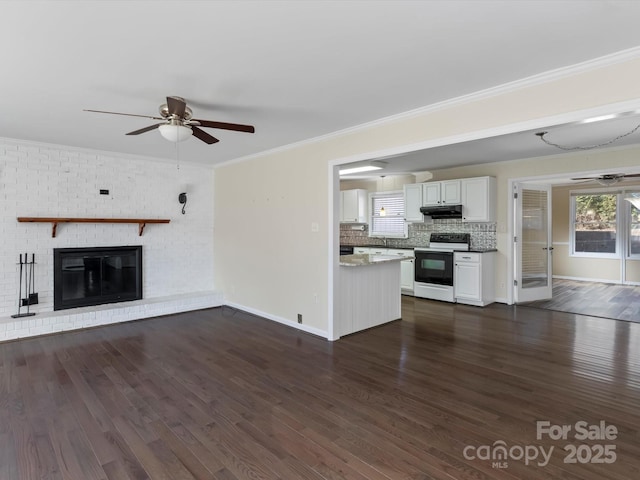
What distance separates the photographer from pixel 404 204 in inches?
292

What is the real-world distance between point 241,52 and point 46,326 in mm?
4614

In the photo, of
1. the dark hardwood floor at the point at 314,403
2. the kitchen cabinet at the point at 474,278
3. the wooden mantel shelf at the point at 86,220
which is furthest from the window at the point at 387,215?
the wooden mantel shelf at the point at 86,220

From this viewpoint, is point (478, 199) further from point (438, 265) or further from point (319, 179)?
point (319, 179)

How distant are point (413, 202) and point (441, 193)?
24.8 inches

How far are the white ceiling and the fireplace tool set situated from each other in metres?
2.10

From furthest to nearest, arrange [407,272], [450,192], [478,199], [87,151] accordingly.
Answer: [407,272] < [450,192] < [478,199] < [87,151]

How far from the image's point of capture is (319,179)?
4605 millimetres

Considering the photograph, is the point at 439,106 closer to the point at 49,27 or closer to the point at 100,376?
the point at 49,27

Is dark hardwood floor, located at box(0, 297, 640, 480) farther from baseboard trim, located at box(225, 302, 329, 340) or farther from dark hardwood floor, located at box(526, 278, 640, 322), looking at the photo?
dark hardwood floor, located at box(526, 278, 640, 322)

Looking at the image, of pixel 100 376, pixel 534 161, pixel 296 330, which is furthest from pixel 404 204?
pixel 100 376

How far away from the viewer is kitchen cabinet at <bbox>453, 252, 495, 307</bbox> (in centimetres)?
617

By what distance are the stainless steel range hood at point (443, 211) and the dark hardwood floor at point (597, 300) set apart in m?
2.08

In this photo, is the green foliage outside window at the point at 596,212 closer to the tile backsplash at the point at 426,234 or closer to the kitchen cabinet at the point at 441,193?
the tile backsplash at the point at 426,234

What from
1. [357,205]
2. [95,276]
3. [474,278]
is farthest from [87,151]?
[474,278]
